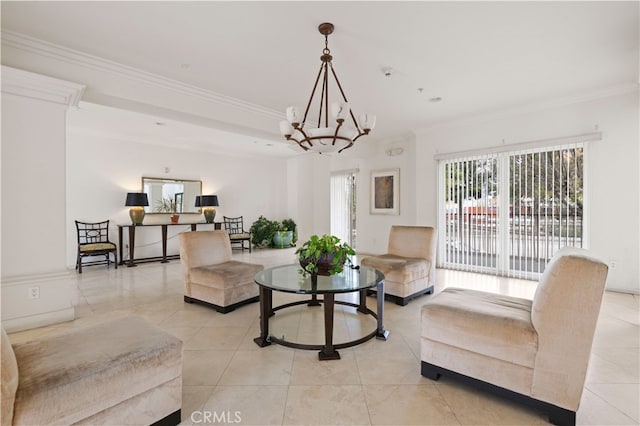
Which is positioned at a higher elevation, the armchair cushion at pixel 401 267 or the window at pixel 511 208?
the window at pixel 511 208

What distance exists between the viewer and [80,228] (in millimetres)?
5879

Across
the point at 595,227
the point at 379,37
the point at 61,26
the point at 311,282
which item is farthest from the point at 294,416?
the point at 595,227

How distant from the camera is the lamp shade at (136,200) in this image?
6115 millimetres

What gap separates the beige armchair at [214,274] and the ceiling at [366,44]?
1.88 meters

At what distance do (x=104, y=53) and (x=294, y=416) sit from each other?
3.56 m

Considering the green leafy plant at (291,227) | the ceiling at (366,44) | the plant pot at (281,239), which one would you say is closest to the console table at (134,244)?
the plant pot at (281,239)

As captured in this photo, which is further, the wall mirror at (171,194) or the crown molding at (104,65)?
the wall mirror at (171,194)

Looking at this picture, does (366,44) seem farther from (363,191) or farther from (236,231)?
(236,231)

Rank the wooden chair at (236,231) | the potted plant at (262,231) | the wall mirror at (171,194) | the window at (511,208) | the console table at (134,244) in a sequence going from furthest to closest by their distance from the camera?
the potted plant at (262,231), the wooden chair at (236,231), the wall mirror at (171,194), the console table at (134,244), the window at (511,208)

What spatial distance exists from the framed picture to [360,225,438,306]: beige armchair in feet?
7.71

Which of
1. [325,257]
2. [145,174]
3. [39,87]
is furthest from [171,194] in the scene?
[325,257]

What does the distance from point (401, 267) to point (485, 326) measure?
1.80 metres

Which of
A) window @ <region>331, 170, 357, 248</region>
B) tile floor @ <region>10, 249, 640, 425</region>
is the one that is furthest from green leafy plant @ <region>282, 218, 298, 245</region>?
tile floor @ <region>10, 249, 640, 425</region>

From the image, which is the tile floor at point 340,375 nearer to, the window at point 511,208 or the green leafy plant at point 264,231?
the window at point 511,208
